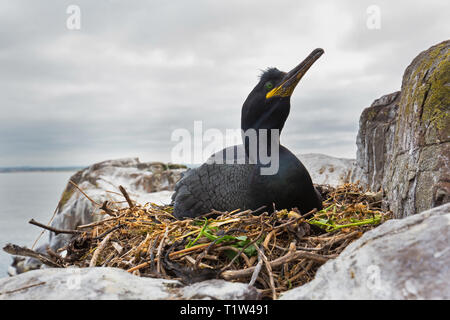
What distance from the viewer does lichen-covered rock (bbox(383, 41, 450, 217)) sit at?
239 centimetres

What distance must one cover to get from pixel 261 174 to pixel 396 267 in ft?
6.69

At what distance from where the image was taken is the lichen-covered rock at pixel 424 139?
2392mm

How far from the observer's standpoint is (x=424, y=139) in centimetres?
259

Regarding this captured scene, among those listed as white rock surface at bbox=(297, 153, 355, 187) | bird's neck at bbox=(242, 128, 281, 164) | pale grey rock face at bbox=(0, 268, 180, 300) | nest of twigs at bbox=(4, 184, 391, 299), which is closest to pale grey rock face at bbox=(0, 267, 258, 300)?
pale grey rock face at bbox=(0, 268, 180, 300)

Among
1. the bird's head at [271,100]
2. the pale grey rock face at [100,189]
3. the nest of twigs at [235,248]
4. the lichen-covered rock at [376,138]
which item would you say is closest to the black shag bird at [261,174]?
the bird's head at [271,100]

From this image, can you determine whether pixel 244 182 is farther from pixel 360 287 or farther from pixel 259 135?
pixel 360 287

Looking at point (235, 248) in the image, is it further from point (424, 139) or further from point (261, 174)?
point (424, 139)

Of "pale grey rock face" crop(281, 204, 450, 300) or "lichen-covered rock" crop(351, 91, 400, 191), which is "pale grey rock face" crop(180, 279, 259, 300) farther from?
"lichen-covered rock" crop(351, 91, 400, 191)

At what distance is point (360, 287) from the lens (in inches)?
55.0

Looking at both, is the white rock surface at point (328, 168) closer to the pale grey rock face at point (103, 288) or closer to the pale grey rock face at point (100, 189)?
the pale grey rock face at point (100, 189)

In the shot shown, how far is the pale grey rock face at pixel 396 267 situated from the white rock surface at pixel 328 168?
16.3ft

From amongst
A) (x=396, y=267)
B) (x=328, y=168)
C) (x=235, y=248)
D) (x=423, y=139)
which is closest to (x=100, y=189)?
(x=328, y=168)
